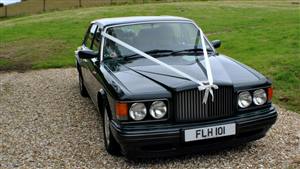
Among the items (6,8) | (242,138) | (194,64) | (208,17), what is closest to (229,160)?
(242,138)

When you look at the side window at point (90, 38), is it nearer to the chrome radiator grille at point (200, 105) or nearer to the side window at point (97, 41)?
the side window at point (97, 41)

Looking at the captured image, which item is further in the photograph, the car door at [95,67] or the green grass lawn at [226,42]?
the green grass lawn at [226,42]

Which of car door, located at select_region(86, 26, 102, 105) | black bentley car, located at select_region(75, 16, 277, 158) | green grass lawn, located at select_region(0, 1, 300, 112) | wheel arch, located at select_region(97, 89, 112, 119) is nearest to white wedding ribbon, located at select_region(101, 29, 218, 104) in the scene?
black bentley car, located at select_region(75, 16, 277, 158)

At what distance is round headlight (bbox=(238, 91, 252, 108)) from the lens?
479 centimetres

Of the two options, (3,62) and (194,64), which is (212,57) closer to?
(194,64)

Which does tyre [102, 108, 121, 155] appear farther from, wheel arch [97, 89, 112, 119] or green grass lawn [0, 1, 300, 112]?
green grass lawn [0, 1, 300, 112]

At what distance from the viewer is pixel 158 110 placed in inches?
179

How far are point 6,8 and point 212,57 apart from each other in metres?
34.7

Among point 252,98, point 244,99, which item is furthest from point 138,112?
point 252,98

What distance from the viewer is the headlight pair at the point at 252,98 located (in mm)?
4793

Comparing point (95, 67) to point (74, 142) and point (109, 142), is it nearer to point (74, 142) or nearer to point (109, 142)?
point (74, 142)

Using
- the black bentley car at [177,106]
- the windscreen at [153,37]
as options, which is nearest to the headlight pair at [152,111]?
the black bentley car at [177,106]

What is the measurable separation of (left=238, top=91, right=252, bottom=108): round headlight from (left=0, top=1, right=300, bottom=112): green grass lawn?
2526 millimetres

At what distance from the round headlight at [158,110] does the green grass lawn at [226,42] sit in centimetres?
330
